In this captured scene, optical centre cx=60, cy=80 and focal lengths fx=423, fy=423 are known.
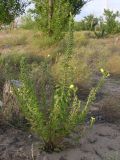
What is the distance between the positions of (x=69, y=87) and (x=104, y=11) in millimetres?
23812

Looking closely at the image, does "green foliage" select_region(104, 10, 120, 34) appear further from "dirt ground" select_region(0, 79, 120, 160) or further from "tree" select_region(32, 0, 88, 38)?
"dirt ground" select_region(0, 79, 120, 160)

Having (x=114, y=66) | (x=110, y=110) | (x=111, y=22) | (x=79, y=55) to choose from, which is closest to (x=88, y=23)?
(x=111, y=22)

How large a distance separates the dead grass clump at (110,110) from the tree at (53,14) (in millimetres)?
7780

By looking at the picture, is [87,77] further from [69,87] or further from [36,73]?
[69,87]

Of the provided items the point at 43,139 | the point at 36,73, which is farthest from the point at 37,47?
the point at 43,139

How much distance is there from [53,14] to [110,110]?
8.95 m

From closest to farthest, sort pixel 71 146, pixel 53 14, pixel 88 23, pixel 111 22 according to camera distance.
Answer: pixel 71 146, pixel 53 14, pixel 111 22, pixel 88 23

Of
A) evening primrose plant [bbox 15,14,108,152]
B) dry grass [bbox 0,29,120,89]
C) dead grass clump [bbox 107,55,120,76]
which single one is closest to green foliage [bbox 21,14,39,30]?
dry grass [bbox 0,29,120,89]

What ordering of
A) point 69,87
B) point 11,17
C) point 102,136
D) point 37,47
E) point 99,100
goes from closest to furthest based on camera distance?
1. point 69,87
2. point 102,136
3. point 99,100
4. point 11,17
5. point 37,47

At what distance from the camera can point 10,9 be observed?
1259 centimetres

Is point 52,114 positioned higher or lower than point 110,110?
higher

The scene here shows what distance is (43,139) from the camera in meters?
4.72

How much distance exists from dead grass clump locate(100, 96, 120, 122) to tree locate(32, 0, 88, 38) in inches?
306

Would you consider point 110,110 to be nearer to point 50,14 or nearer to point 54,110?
point 54,110
